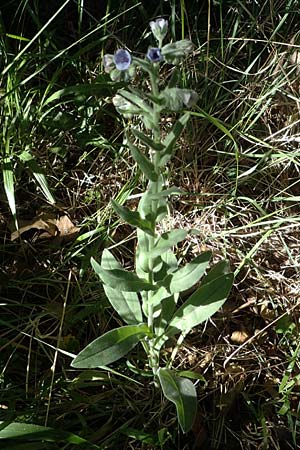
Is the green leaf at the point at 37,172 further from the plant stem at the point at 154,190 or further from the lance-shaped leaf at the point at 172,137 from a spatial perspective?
the lance-shaped leaf at the point at 172,137

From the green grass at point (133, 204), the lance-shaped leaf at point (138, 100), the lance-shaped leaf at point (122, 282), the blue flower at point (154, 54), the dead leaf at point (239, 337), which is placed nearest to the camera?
the blue flower at point (154, 54)

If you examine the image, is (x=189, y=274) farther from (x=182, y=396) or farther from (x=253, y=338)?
(x=253, y=338)

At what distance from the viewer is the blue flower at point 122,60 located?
4.25ft

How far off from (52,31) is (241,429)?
121cm

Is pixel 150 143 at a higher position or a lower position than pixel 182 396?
higher

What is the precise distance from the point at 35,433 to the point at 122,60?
79cm

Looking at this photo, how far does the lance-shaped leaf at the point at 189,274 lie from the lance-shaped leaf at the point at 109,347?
14 centimetres

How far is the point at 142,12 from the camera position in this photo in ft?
6.93

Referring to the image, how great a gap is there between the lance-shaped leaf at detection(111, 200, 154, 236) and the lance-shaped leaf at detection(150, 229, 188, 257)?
0.03 metres

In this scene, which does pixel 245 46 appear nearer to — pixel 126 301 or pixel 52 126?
pixel 52 126

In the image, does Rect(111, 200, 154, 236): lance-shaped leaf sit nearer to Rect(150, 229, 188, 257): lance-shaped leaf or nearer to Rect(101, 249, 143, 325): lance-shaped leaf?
Rect(150, 229, 188, 257): lance-shaped leaf

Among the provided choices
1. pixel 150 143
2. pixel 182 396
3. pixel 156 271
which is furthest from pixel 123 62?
pixel 182 396

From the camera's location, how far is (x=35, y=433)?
151 cm

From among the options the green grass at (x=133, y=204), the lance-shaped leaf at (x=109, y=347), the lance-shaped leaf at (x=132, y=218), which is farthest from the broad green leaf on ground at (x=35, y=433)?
the lance-shaped leaf at (x=132, y=218)
